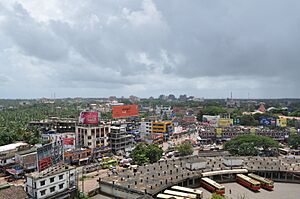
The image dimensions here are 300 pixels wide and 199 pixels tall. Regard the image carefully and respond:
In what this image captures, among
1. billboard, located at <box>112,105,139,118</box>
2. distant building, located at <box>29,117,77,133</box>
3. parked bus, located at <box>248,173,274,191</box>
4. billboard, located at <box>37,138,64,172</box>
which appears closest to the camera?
billboard, located at <box>37,138,64,172</box>

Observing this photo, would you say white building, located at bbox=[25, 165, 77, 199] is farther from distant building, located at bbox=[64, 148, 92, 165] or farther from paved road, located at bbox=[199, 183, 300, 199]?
distant building, located at bbox=[64, 148, 92, 165]

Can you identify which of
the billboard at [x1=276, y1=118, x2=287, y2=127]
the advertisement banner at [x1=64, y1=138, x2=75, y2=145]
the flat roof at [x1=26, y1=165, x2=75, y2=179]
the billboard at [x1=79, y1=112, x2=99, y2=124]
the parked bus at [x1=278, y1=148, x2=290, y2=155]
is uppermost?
the billboard at [x1=79, y1=112, x2=99, y2=124]

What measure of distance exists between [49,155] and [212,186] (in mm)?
22425

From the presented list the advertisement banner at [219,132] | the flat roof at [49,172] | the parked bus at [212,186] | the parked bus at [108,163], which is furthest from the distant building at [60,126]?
the parked bus at [212,186]

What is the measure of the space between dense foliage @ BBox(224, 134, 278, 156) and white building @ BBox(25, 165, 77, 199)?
127ft

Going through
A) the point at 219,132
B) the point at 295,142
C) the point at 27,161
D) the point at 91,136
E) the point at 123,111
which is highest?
the point at 123,111

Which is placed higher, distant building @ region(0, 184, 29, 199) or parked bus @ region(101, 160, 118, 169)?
distant building @ region(0, 184, 29, 199)

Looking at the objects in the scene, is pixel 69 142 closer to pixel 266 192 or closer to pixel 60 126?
pixel 60 126

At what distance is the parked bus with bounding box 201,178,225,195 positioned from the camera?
3831 centimetres

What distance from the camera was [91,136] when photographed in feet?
220

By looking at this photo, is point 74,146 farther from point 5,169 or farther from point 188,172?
point 188,172

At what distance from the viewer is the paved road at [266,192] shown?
125 ft

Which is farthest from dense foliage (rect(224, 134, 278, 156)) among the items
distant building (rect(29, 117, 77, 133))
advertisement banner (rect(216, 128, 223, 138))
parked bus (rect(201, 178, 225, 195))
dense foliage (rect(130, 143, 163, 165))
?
distant building (rect(29, 117, 77, 133))

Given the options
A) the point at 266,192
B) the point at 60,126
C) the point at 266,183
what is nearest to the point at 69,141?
the point at 60,126
